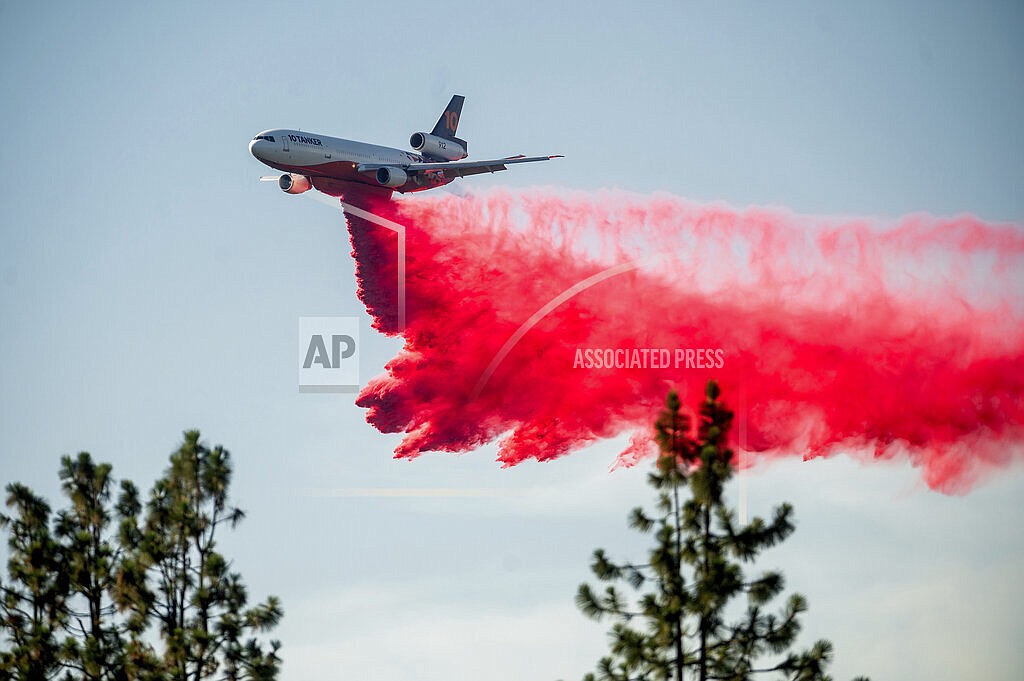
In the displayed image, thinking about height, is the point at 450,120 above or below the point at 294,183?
above

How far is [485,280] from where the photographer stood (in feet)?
302

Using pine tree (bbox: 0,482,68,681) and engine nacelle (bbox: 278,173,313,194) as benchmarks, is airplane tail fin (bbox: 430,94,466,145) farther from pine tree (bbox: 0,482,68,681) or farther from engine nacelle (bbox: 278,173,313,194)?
pine tree (bbox: 0,482,68,681)

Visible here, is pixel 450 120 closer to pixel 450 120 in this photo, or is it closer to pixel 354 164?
pixel 450 120

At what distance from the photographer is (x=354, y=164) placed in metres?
92.4

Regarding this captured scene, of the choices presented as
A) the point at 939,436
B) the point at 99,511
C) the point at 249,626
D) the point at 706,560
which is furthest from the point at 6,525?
the point at 939,436

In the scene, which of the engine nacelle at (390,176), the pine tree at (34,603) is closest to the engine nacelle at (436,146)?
the engine nacelle at (390,176)

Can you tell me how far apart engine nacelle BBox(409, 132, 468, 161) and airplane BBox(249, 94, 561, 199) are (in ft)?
0.15

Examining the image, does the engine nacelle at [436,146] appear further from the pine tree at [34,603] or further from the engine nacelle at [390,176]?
the pine tree at [34,603]

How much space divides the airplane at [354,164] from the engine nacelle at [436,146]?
0.15ft

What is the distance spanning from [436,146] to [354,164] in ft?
23.0

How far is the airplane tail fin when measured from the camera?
10256 centimetres

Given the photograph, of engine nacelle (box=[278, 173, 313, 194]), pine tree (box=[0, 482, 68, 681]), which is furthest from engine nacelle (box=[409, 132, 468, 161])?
pine tree (box=[0, 482, 68, 681])

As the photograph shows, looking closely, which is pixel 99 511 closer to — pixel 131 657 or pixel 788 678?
pixel 131 657

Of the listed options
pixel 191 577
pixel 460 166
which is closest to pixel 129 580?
pixel 191 577
